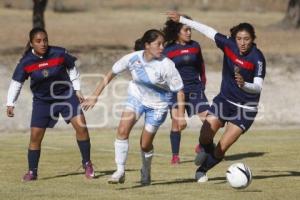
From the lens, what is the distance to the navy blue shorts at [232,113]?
14164mm

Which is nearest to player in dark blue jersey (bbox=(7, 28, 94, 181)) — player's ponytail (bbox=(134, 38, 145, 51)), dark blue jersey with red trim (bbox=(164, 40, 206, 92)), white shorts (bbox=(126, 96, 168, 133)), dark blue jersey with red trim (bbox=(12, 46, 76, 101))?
dark blue jersey with red trim (bbox=(12, 46, 76, 101))

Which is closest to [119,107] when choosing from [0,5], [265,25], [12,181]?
[12,181]

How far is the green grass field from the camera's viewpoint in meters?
13.4

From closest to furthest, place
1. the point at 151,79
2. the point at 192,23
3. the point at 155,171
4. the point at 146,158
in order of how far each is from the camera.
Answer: the point at 151,79 → the point at 146,158 → the point at 192,23 → the point at 155,171

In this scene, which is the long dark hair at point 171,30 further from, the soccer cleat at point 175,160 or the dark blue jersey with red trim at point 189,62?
the soccer cleat at point 175,160

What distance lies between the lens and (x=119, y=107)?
91.9 feet

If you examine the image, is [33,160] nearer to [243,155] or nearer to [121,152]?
[121,152]

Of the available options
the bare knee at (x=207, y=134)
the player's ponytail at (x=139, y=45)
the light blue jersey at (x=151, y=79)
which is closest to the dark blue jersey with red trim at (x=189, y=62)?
the player's ponytail at (x=139, y=45)

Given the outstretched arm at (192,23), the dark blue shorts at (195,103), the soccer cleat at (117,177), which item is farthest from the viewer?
the dark blue shorts at (195,103)

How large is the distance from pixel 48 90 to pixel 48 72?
0.30 metres

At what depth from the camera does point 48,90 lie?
48.9ft

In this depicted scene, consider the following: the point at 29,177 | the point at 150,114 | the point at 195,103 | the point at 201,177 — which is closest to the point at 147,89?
the point at 150,114

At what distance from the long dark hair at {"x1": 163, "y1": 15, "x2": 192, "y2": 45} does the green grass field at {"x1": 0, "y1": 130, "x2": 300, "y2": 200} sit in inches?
80.3

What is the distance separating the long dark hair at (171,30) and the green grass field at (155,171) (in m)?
2.04
